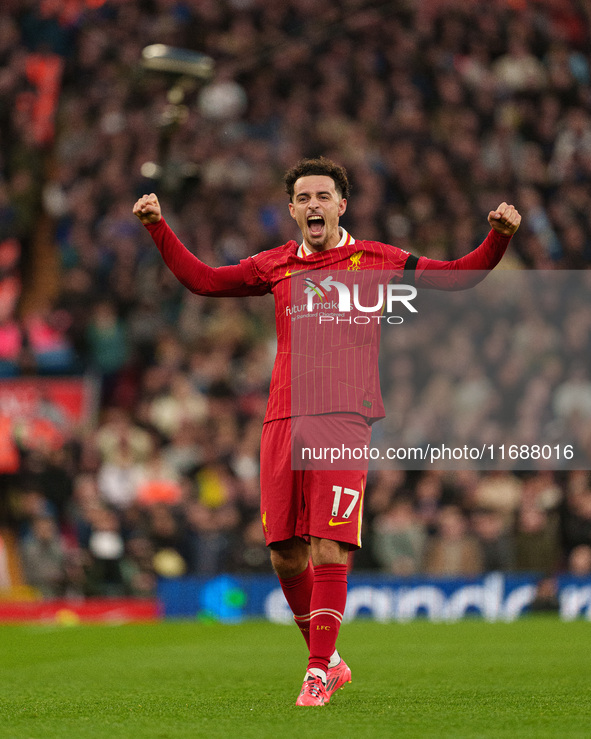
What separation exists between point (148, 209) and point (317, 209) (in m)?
0.71

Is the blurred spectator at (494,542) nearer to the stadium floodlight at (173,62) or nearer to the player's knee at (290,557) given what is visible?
the stadium floodlight at (173,62)

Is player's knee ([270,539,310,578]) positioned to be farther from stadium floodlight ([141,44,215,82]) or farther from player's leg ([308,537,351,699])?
stadium floodlight ([141,44,215,82])

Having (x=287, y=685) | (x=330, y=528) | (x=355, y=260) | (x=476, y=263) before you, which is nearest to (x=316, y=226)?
(x=355, y=260)

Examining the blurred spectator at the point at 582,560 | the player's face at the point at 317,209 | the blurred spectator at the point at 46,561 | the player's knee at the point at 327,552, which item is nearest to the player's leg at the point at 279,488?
the player's knee at the point at 327,552

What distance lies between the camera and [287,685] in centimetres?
532

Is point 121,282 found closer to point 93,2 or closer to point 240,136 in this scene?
point 240,136

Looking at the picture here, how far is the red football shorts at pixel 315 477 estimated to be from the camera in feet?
15.5

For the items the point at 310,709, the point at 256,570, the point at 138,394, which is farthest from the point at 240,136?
the point at 310,709

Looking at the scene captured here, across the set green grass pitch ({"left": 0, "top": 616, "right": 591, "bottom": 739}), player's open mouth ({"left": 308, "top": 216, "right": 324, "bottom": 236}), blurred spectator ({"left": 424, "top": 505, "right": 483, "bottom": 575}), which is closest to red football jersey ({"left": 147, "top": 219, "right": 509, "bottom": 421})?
player's open mouth ({"left": 308, "top": 216, "right": 324, "bottom": 236})

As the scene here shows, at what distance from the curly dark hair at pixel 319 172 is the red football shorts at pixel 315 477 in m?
1.02

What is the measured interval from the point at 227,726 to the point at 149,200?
7.30ft

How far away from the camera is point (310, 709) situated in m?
4.27

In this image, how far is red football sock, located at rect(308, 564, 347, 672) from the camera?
15.3 feet

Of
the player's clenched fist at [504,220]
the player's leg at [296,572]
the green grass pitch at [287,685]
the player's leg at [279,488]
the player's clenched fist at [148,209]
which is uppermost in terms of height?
the player's clenched fist at [148,209]
